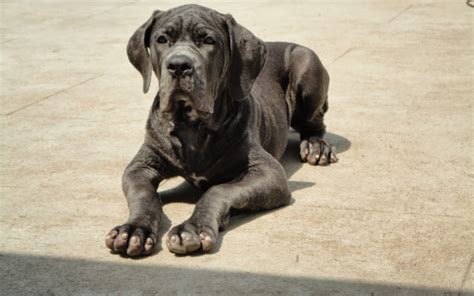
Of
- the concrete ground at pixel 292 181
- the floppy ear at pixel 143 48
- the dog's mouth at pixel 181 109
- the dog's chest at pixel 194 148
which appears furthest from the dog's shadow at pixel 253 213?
the floppy ear at pixel 143 48

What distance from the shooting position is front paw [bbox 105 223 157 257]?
5.02m

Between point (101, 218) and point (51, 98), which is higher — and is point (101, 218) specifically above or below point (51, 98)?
above

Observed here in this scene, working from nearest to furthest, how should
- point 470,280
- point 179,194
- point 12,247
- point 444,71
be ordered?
point 470,280 < point 12,247 < point 179,194 < point 444,71

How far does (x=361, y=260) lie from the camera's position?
5.01m

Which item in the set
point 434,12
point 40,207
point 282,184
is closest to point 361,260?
point 282,184

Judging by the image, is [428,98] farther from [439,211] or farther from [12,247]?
[12,247]

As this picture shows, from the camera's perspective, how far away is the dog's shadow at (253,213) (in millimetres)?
5629

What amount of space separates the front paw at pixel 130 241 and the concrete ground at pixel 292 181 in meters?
0.05

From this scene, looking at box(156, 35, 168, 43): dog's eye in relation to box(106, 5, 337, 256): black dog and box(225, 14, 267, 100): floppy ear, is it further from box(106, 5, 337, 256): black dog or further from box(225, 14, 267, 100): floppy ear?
box(225, 14, 267, 100): floppy ear

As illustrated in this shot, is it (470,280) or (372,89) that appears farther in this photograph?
(372,89)

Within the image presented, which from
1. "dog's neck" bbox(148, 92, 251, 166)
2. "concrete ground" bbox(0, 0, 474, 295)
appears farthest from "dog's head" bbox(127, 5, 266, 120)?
"concrete ground" bbox(0, 0, 474, 295)

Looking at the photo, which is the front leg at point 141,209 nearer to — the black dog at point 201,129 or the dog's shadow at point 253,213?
the black dog at point 201,129

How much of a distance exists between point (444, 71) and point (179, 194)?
462cm

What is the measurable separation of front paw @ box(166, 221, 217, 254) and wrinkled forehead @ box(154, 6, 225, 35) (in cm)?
126
